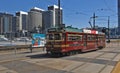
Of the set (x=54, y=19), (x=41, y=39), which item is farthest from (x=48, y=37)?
(x=54, y=19)

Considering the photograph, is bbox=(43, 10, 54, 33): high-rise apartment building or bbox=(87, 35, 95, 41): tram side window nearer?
bbox=(87, 35, 95, 41): tram side window

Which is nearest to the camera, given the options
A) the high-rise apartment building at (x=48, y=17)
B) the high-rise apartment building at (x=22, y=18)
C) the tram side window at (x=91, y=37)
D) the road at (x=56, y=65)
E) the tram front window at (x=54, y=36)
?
the road at (x=56, y=65)

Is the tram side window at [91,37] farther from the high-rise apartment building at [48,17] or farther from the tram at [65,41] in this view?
the high-rise apartment building at [48,17]

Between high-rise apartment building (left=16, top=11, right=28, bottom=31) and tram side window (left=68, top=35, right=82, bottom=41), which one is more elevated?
high-rise apartment building (left=16, top=11, right=28, bottom=31)

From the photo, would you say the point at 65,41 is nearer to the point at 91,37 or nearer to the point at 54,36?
the point at 54,36

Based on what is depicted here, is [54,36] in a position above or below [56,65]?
above

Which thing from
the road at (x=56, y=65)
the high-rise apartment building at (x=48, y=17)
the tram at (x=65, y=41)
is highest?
the high-rise apartment building at (x=48, y=17)

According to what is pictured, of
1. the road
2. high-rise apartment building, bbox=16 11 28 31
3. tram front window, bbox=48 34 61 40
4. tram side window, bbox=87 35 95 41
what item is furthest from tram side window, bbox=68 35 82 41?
high-rise apartment building, bbox=16 11 28 31

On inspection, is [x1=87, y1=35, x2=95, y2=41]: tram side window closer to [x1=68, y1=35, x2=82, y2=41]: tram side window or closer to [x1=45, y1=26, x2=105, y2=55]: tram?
[x1=45, y1=26, x2=105, y2=55]: tram

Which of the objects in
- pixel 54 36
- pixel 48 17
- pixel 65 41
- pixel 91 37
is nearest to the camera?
pixel 65 41

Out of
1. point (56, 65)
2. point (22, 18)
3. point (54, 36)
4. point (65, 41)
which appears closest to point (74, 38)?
point (65, 41)

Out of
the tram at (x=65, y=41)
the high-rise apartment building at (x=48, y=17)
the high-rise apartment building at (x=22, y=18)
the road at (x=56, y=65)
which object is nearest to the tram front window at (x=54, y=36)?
the tram at (x=65, y=41)

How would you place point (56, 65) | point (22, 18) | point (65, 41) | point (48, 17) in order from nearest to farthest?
1. point (56, 65)
2. point (65, 41)
3. point (48, 17)
4. point (22, 18)

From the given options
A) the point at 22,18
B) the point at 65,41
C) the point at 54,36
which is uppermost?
the point at 22,18
